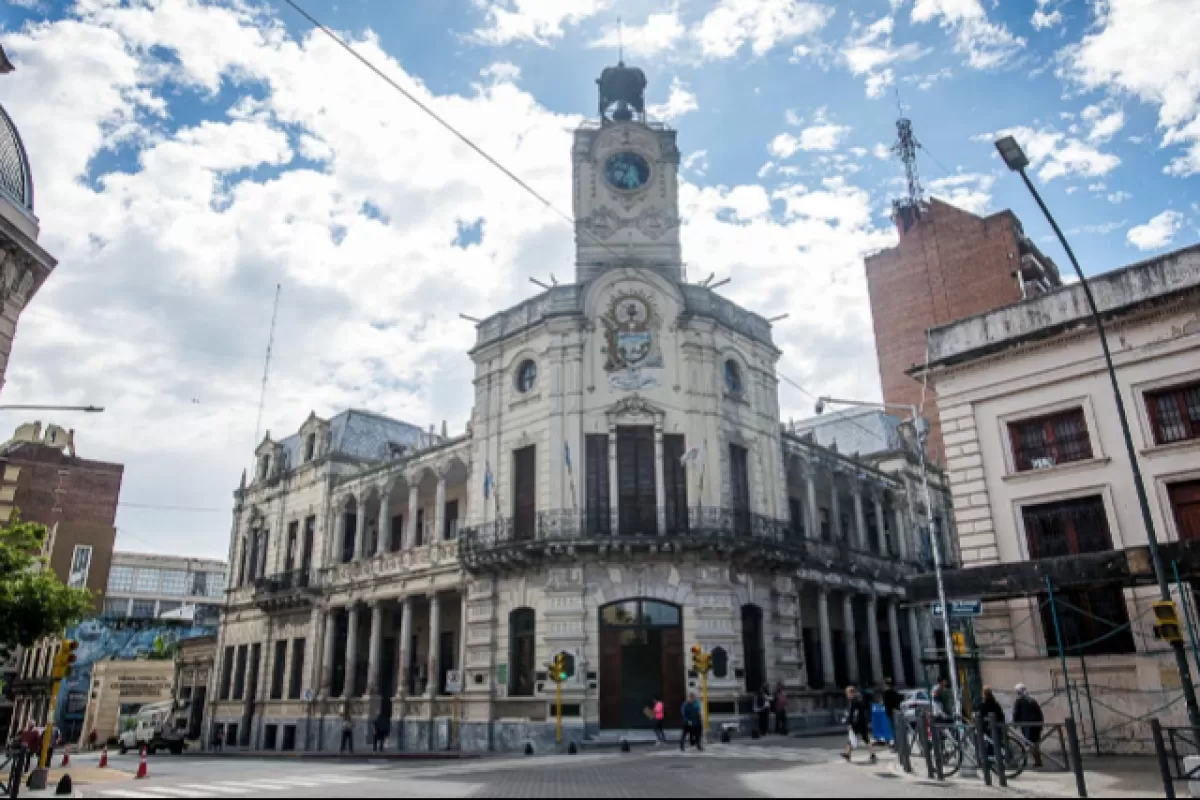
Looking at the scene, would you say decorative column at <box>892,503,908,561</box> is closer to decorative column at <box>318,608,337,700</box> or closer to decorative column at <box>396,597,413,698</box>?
decorative column at <box>396,597,413,698</box>

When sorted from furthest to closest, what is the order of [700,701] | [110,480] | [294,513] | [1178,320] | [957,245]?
[110,480] < [957,245] < [294,513] < [700,701] < [1178,320]

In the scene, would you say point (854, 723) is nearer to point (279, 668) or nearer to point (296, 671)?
point (296, 671)

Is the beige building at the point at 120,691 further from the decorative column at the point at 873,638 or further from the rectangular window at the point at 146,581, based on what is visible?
the decorative column at the point at 873,638

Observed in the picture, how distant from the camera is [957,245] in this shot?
54.4 m

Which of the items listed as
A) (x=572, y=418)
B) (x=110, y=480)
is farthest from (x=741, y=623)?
(x=110, y=480)

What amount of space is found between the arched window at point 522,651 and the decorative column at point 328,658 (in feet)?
40.8

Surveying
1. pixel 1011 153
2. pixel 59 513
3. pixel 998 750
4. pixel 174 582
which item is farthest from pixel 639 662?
pixel 174 582

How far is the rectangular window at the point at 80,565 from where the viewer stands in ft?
220

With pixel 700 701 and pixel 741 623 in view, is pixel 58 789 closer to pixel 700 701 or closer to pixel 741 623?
pixel 700 701

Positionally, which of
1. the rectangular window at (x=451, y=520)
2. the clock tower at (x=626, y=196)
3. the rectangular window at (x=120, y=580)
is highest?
the clock tower at (x=626, y=196)

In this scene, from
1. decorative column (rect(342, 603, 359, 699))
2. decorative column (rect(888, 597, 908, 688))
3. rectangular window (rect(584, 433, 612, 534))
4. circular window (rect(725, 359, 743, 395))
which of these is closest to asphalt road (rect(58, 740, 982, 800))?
rectangular window (rect(584, 433, 612, 534))

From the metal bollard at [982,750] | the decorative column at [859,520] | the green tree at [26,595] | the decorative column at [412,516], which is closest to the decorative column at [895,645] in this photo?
the decorative column at [859,520]

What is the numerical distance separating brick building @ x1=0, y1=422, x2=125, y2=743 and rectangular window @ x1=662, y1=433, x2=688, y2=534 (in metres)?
54.8

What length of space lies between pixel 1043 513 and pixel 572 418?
1533cm
